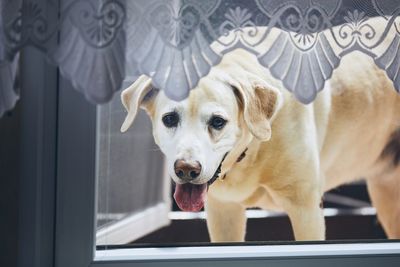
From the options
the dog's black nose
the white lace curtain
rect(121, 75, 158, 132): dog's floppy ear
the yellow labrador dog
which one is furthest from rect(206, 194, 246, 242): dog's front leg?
the white lace curtain

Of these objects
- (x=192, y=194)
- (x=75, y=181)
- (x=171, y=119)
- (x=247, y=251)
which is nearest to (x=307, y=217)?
(x=247, y=251)

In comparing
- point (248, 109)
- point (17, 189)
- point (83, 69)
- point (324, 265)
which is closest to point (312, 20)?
point (248, 109)

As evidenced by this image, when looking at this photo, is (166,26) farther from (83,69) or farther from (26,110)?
(26,110)

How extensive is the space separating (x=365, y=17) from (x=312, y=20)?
10 centimetres

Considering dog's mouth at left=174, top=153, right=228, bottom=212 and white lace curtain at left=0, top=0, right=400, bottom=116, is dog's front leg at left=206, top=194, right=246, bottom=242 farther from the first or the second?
white lace curtain at left=0, top=0, right=400, bottom=116

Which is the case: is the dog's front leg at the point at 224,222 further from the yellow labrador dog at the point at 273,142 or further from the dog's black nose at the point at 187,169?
the dog's black nose at the point at 187,169

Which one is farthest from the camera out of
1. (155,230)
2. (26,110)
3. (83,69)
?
(155,230)

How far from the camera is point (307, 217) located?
1.20 m

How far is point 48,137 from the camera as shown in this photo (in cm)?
105

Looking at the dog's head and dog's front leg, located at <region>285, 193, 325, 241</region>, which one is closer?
the dog's head

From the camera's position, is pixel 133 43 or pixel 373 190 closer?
pixel 133 43

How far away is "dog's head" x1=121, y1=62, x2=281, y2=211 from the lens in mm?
1098

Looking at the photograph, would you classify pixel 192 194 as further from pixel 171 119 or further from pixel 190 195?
pixel 171 119

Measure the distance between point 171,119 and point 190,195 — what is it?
0.18 metres
